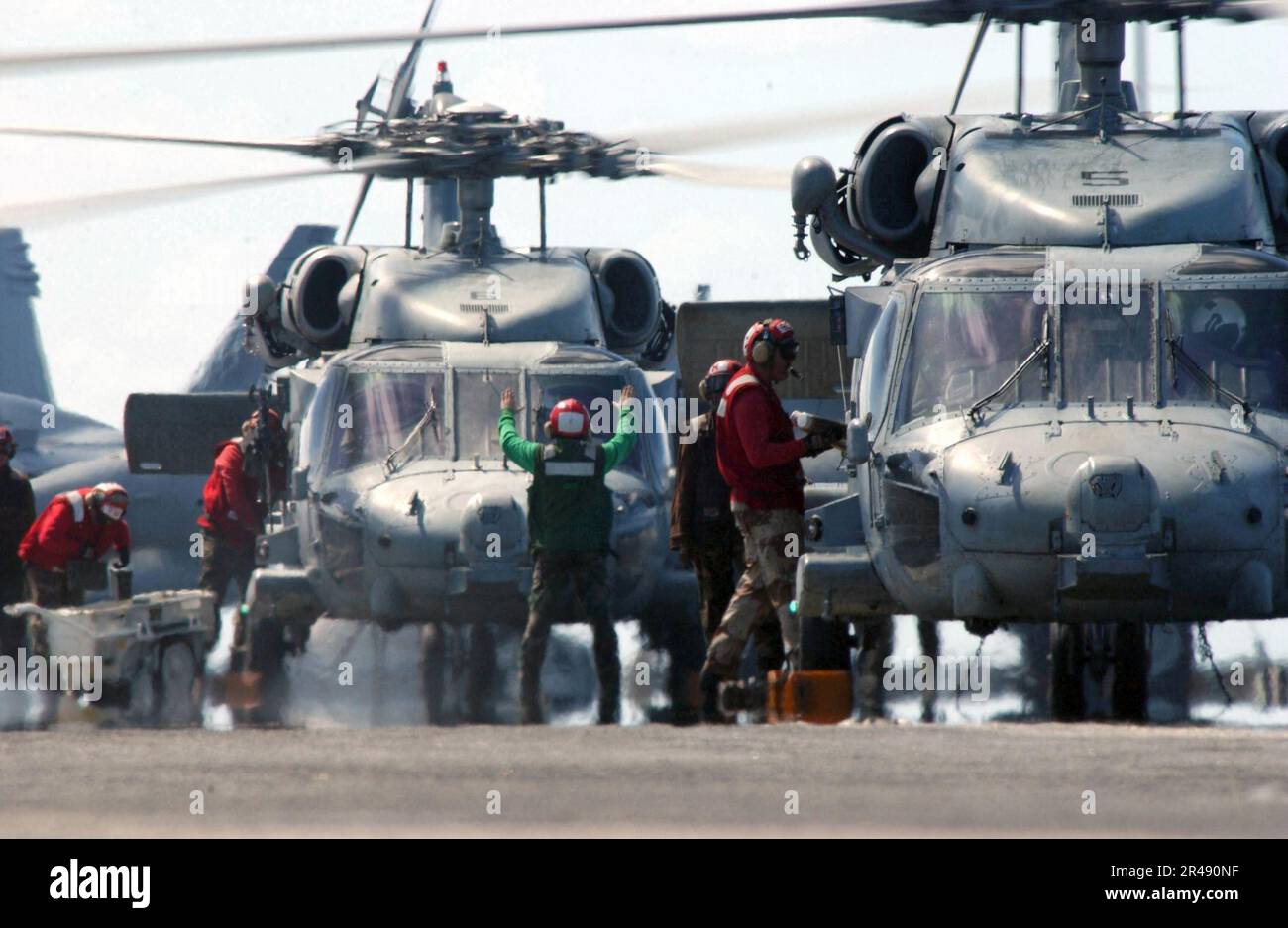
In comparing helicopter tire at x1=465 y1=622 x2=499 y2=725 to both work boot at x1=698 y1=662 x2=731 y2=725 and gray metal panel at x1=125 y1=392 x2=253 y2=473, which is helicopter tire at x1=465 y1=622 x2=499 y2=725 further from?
gray metal panel at x1=125 y1=392 x2=253 y2=473

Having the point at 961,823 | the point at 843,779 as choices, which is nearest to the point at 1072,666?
the point at 843,779

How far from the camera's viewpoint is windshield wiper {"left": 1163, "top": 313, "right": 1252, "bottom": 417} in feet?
35.2

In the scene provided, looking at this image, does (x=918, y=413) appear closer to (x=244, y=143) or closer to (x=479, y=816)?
(x=479, y=816)

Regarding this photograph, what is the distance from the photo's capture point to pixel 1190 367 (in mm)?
10797

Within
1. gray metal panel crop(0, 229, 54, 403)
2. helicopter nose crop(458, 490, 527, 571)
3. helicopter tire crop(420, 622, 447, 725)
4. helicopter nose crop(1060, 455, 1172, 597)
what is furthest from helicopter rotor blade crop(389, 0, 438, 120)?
gray metal panel crop(0, 229, 54, 403)

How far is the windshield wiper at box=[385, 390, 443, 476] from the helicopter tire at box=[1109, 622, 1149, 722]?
15.8ft

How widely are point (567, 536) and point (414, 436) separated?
269 centimetres

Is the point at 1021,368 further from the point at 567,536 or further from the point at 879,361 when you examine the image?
the point at 567,536

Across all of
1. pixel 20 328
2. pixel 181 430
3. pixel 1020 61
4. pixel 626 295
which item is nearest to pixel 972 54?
pixel 1020 61

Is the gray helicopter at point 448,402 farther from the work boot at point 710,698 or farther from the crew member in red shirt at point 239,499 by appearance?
the work boot at point 710,698

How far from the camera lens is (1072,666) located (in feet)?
38.0

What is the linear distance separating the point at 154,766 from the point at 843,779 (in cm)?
230
